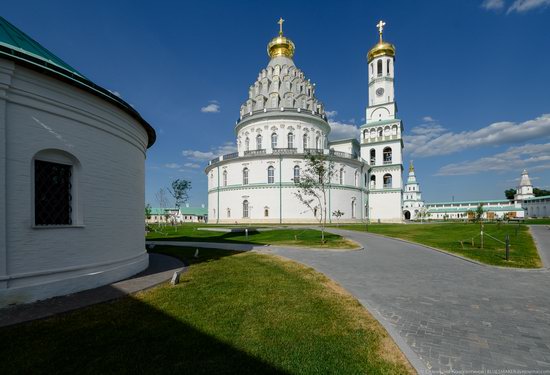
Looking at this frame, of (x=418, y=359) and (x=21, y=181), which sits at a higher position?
(x=21, y=181)

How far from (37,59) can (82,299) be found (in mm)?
5594

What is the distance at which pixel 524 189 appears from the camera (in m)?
101

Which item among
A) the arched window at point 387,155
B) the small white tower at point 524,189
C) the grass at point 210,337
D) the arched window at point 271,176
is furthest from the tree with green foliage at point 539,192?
the grass at point 210,337

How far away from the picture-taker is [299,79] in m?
50.0

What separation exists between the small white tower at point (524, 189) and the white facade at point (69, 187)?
129 m

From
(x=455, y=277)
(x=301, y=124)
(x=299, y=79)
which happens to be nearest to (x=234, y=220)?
(x=301, y=124)

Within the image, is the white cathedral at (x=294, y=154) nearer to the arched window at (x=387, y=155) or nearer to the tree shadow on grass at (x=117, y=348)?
the arched window at (x=387, y=155)

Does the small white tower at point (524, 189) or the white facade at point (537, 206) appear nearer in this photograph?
the white facade at point (537, 206)

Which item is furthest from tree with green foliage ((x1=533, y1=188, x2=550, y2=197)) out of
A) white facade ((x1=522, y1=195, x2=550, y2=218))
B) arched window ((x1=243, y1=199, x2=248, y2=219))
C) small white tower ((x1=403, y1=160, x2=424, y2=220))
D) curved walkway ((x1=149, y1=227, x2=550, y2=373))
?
curved walkway ((x1=149, y1=227, x2=550, y2=373))

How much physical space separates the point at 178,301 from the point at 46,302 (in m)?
2.88

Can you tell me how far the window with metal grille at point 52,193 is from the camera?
21.6 ft

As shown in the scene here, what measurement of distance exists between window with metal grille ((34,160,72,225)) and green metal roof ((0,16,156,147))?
213cm

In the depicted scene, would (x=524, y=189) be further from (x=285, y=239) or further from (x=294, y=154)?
(x=285, y=239)

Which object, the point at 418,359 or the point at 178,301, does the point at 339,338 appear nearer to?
the point at 418,359
